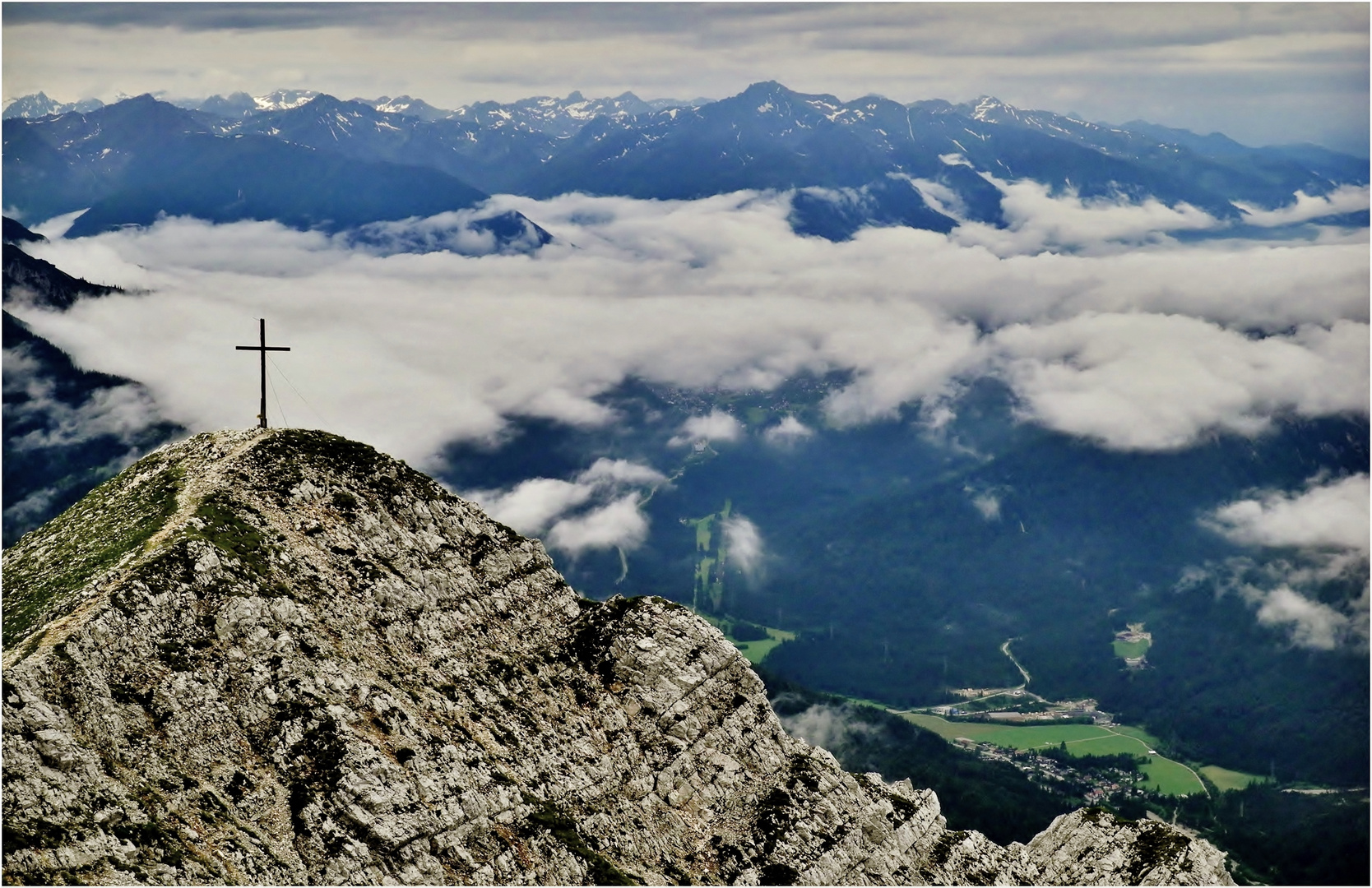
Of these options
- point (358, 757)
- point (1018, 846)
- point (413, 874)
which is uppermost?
point (358, 757)

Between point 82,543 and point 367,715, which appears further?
point 82,543

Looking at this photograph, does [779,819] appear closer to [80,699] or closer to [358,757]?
[358,757]

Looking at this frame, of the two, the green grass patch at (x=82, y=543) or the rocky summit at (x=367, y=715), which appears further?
the green grass patch at (x=82, y=543)

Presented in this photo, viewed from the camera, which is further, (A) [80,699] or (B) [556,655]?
(B) [556,655]

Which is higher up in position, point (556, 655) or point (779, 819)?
point (556, 655)

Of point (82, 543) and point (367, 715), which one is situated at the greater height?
point (82, 543)

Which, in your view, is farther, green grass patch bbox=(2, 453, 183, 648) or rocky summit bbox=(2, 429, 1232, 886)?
green grass patch bbox=(2, 453, 183, 648)

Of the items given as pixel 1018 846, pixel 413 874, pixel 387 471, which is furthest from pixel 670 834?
pixel 1018 846

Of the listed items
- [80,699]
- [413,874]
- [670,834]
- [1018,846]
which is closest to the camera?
[80,699]
